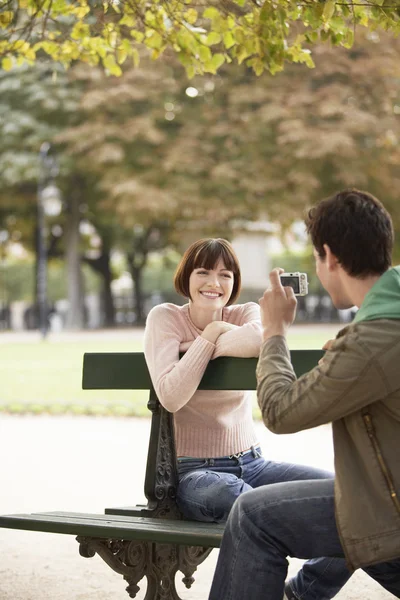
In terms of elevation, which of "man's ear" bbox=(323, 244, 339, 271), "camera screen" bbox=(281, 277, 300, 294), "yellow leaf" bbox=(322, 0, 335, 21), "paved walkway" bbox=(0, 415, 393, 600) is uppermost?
"yellow leaf" bbox=(322, 0, 335, 21)

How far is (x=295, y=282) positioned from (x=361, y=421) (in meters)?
0.67

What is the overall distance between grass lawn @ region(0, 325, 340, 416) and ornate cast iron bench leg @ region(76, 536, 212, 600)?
358 inches

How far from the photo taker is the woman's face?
4.56 metres

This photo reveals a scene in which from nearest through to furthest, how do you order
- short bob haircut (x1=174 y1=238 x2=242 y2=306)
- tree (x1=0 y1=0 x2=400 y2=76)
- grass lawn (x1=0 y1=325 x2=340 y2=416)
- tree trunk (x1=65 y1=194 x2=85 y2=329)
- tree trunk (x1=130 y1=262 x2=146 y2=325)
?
short bob haircut (x1=174 y1=238 x2=242 y2=306) < tree (x1=0 y1=0 x2=400 y2=76) < grass lawn (x1=0 y1=325 x2=340 y2=416) < tree trunk (x1=65 y1=194 x2=85 y2=329) < tree trunk (x1=130 y1=262 x2=146 y2=325)

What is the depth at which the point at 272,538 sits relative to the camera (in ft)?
10.3

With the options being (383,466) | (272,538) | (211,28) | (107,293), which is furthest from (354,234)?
(107,293)

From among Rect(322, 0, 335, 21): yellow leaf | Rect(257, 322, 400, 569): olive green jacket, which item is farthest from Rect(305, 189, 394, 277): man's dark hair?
Rect(322, 0, 335, 21): yellow leaf

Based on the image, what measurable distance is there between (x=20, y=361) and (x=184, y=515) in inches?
668

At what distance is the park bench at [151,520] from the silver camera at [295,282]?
0.52 m

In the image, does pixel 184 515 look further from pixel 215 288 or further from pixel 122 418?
pixel 122 418

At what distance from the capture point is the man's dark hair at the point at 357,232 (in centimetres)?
304

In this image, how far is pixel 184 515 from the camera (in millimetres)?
4434

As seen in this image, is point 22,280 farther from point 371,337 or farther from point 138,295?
point 371,337

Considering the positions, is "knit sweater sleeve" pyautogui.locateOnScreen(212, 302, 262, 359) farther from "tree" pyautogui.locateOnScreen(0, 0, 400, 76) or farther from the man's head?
"tree" pyautogui.locateOnScreen(0, 0, 400, 76)
